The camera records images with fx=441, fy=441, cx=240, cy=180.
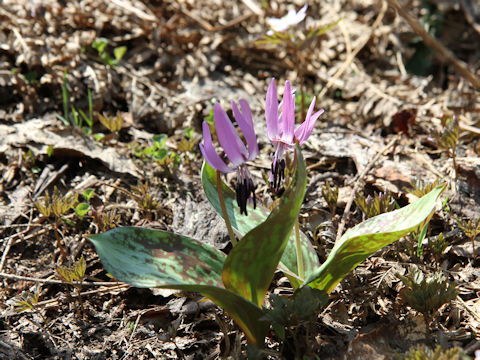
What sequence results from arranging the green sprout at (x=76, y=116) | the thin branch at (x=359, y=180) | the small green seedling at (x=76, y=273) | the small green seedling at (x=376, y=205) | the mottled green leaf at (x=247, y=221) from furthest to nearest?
the green sprout at (x=76, y=116) < the thin branch at (x=359, y=180) < the small green seedling at (x=376, y=205) < the small green seedling at (x=76, y=273) < the mottled green leaf at (x=247, y=221)

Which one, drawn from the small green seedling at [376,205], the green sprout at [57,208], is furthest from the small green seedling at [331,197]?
the green sprout at [57,208]

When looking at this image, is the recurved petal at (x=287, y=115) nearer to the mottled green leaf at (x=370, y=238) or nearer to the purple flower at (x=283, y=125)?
the purple flower at (x=283, y=125)

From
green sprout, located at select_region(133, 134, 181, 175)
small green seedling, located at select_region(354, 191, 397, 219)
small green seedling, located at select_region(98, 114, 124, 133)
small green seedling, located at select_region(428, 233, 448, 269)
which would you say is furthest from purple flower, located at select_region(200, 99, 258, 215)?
small green seedling, located at select_region(98, 114, 124, 133)

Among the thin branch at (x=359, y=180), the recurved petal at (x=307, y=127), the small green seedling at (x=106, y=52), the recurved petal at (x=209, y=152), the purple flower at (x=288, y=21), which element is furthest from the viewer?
the small green seedling at (x=106, y=52)

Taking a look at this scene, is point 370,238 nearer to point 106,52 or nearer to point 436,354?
point 436,354

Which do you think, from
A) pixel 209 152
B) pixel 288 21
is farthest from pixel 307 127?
pixel 288 21

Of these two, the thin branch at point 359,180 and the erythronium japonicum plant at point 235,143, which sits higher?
the erythronium japonicum plant at point 235,143

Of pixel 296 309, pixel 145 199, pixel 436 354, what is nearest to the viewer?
pixel 436 354
